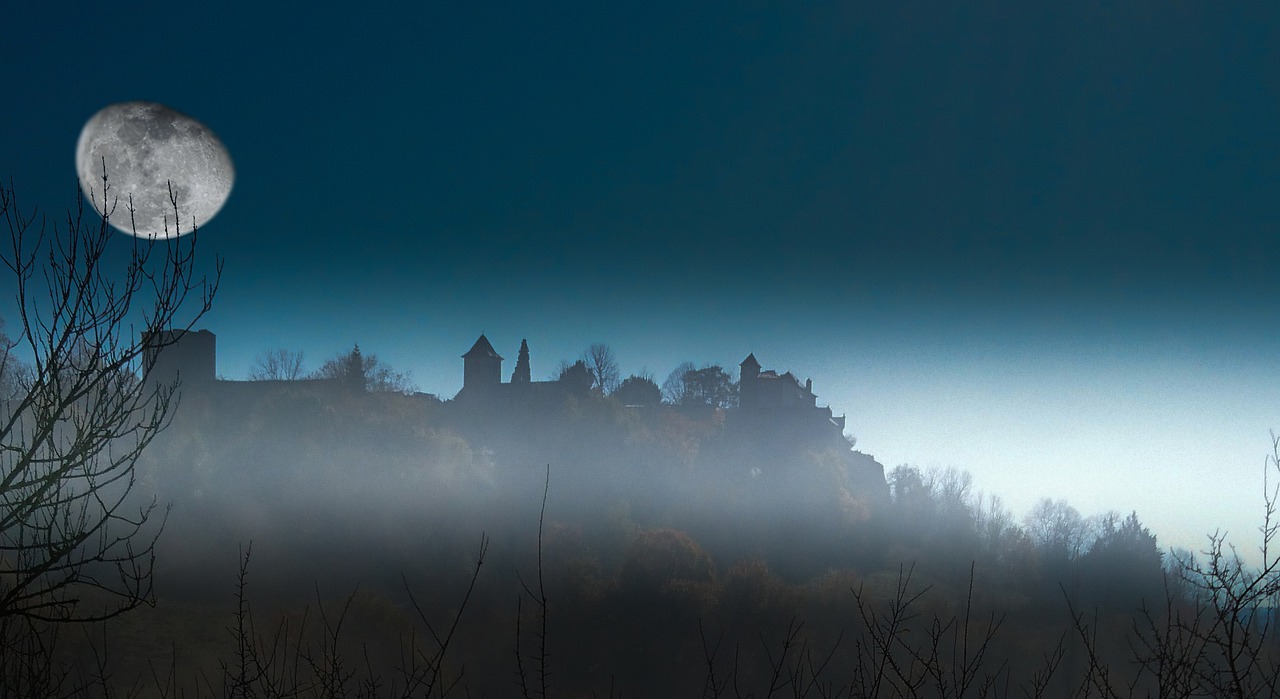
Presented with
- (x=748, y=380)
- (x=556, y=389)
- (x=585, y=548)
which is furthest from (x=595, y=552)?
(x=748, y=380)

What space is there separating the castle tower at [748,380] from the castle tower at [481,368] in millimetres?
17324

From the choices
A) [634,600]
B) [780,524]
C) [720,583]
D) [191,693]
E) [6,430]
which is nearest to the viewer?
[6,430]

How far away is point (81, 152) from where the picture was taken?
761 cm

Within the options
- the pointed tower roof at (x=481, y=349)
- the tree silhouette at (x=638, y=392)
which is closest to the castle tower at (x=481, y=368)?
the pointed tower roof at (x=481, y=349)

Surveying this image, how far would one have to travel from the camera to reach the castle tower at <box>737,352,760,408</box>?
2213 inches

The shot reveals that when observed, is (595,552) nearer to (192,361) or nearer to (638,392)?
(638,392)

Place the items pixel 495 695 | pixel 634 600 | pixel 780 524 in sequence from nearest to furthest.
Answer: pixel 495 695, pixel 634 600, pixel 780 524

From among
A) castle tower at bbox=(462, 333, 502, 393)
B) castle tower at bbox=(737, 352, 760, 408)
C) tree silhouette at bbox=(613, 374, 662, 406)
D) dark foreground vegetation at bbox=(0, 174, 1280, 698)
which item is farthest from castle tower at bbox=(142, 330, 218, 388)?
castle tower at bbox=(737, 352, 760, 408)

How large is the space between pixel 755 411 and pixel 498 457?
18.5m

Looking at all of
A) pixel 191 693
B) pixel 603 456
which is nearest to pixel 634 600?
pixel 603 456

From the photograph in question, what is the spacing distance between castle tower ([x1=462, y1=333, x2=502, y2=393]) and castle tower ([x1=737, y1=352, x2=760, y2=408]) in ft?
56.8

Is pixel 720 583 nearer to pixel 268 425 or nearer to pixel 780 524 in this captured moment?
pixel 780 524

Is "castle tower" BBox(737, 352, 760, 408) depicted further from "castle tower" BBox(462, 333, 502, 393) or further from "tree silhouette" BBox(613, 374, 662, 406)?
"castle tower" BBox(462, 333, 502, 393)

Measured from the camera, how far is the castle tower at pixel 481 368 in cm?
5412
